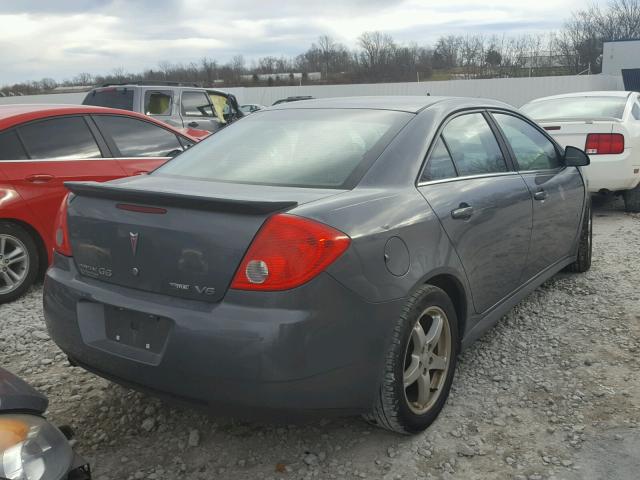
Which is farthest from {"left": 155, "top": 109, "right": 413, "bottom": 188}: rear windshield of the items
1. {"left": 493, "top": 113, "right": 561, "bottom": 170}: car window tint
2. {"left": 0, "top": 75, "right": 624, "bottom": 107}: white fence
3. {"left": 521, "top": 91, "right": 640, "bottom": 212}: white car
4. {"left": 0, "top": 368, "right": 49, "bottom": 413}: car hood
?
{"left": 0, "top": 75, "right": 624, "bottom": 107}: white fence

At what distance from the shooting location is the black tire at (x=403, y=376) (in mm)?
2379

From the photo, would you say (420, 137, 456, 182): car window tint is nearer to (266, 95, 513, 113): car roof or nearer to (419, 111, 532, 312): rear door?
(419, 111, 532, 312): rear door

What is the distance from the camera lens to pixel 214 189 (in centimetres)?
248

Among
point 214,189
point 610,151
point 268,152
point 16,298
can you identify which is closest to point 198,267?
point 214,189

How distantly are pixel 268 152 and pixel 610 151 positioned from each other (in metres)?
5.51

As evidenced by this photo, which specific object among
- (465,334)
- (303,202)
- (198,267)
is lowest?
(465,334)

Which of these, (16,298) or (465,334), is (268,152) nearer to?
(465,334)

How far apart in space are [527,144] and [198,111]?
852 cm

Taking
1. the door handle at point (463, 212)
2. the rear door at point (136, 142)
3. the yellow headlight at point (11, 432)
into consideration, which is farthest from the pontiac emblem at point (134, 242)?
the rear door at point (136, 142)

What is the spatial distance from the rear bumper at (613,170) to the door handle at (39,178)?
5.78m

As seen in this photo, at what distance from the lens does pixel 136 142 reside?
552cm

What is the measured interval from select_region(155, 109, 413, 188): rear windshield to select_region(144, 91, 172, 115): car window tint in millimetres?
7509

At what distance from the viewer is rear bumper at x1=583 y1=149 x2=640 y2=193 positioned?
22.7 feet

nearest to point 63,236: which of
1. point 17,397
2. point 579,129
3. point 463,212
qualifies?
point 17,397
